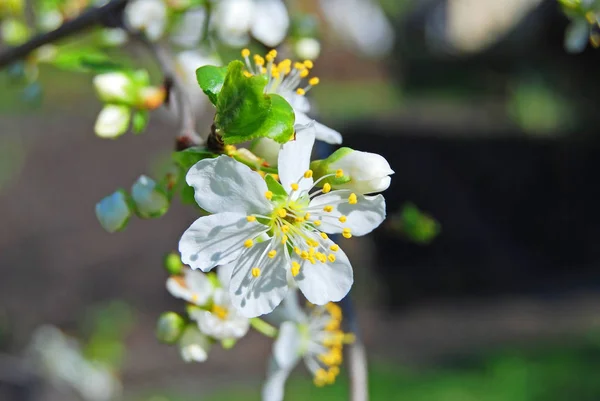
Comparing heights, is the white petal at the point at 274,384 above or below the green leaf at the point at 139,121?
below

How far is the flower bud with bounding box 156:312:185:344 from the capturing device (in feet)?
2.40

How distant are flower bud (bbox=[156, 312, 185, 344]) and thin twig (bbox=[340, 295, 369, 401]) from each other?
0.59 ft

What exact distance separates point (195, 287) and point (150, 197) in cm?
13

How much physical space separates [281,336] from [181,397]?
224cm

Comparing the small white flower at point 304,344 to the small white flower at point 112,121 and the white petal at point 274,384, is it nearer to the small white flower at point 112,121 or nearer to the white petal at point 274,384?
the white petal at point 274,384

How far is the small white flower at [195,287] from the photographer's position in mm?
742

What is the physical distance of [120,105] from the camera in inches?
31.0

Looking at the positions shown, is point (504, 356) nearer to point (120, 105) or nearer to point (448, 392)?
point (448, 392)

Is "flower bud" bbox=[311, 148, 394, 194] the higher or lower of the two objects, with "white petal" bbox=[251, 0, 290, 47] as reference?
lower

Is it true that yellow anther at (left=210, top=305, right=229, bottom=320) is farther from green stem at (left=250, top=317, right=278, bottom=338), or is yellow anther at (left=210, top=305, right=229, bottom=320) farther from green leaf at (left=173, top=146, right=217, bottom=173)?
green leaf at (left=173, top=146, right=217, bottom=173)

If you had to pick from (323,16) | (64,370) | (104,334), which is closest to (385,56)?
(323,16)

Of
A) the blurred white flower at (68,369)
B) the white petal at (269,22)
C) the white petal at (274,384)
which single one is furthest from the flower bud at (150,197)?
the blurred white flower at (68,369)

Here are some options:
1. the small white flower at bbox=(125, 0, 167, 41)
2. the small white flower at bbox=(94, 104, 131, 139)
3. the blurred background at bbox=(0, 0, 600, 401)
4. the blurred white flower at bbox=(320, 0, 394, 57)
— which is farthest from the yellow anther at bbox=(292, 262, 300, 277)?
the blurred white flower at bbox=(320, 0, 394, 57)

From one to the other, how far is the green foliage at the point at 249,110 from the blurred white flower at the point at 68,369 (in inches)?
76.5
